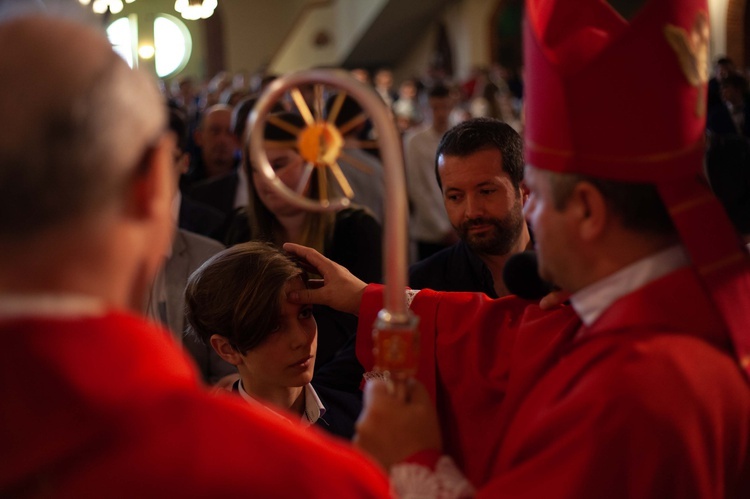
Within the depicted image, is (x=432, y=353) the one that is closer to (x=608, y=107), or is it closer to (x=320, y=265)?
(x=320, y=265)

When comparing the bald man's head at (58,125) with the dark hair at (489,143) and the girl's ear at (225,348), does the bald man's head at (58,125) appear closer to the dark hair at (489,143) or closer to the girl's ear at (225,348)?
the girl's ear at (225,348)

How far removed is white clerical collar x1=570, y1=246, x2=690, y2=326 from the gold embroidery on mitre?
247mm

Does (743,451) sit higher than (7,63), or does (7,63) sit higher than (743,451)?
(7,63)

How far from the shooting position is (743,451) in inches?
60.2

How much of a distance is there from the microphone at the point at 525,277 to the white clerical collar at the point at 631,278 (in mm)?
309

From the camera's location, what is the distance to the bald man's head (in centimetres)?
105

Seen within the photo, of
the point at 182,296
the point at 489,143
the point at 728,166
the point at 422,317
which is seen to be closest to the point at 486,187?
the point at 489,143

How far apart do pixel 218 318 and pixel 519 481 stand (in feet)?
3.37

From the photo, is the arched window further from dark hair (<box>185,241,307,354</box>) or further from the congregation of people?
dark hair (<box>185,241,307,354</box>)

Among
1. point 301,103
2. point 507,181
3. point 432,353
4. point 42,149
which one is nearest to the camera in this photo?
point 42,149

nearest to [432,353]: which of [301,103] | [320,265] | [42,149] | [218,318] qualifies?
[320,265]

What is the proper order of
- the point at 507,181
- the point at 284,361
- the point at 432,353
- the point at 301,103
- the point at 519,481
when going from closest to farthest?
the point at 301,103
the point at 519,481
the point at 432,353
the point at 284,361
the point at 507,181

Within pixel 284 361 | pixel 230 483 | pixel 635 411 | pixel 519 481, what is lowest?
pixel 284 361

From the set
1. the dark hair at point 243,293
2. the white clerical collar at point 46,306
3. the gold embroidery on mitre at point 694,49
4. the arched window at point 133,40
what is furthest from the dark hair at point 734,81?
the white clerical collar at point 46,306
